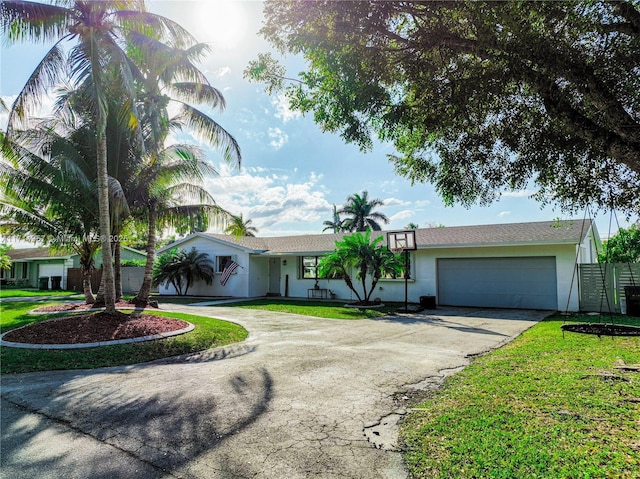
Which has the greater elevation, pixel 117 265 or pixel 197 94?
pixel 197 94

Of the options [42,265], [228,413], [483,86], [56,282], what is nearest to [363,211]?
[56,282]

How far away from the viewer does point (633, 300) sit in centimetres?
1286

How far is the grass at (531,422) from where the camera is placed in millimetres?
3064

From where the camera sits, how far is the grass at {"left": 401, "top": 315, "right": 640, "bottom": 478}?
3064mm

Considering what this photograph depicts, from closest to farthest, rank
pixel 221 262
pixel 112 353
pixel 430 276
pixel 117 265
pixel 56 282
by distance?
1. pixel 112 353
2. pixel 117 265
3. pixel 430 276
4. pixel 221 262
5. pixel 56 282

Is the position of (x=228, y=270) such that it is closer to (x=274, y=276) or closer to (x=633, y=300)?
(x=274, y=276)

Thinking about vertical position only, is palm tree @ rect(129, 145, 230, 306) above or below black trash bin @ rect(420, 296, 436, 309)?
above

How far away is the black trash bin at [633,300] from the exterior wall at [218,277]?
16983mm

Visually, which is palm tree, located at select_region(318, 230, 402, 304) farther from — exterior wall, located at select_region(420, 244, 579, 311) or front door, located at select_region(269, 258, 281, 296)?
front door, located at select_region(269, 258, 281, 296)

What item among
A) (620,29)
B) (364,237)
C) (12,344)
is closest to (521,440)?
(620,29)

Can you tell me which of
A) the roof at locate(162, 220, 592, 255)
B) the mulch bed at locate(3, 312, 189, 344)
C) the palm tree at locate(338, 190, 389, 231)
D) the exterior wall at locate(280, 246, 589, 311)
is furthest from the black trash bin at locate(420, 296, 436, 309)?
the palm tree at locate(338, 190, 389, 231)

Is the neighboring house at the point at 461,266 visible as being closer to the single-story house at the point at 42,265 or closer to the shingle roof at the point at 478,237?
the shingle roof at the point at 478,237

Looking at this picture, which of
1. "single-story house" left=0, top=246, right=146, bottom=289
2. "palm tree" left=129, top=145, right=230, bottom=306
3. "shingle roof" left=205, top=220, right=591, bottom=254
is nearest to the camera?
"palm tree" left=129, top=145, right=230, bottom=306

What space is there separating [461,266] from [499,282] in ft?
5.62
